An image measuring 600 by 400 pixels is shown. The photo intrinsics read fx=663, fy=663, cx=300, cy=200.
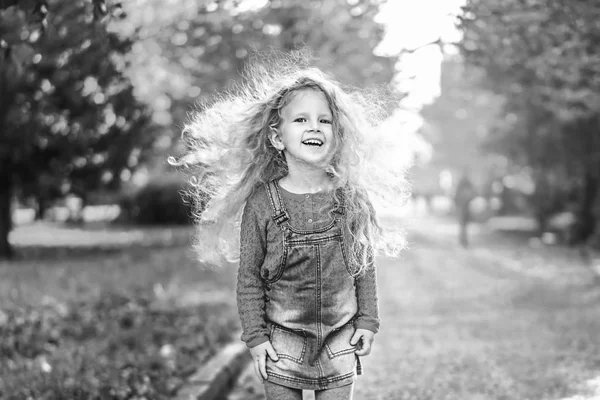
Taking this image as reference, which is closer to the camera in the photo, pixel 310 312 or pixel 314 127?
pixel 310 312

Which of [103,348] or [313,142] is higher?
[313,142]

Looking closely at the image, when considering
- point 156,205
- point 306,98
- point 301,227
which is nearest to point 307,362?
point 301,227

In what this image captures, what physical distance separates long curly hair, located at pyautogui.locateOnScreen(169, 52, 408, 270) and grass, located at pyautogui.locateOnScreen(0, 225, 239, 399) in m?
1.69

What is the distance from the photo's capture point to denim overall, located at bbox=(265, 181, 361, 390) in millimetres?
2824

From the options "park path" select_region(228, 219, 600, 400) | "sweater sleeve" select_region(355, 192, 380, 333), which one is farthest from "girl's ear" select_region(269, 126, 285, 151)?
"park path" select_region(228, 219, 600, 400)

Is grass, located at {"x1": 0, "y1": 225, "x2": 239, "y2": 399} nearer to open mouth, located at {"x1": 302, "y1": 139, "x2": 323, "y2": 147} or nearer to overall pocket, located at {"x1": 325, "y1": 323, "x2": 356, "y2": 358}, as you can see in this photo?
overall pocket, located at {"x1": 325, "y1": 323, "x2": 356, "y2": 358}

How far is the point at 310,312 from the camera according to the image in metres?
2.84

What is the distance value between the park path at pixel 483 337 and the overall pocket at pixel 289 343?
2.19m

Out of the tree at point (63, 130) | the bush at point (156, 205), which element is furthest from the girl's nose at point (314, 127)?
the bush at point (156, 205)

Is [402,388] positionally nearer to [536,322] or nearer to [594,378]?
[594,378]

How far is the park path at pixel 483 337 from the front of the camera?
4.98 metres

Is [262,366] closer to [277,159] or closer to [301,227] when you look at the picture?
[301,227]

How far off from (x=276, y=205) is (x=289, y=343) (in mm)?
601

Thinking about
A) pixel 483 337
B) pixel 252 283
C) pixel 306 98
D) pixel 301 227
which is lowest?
pixel 483 337
